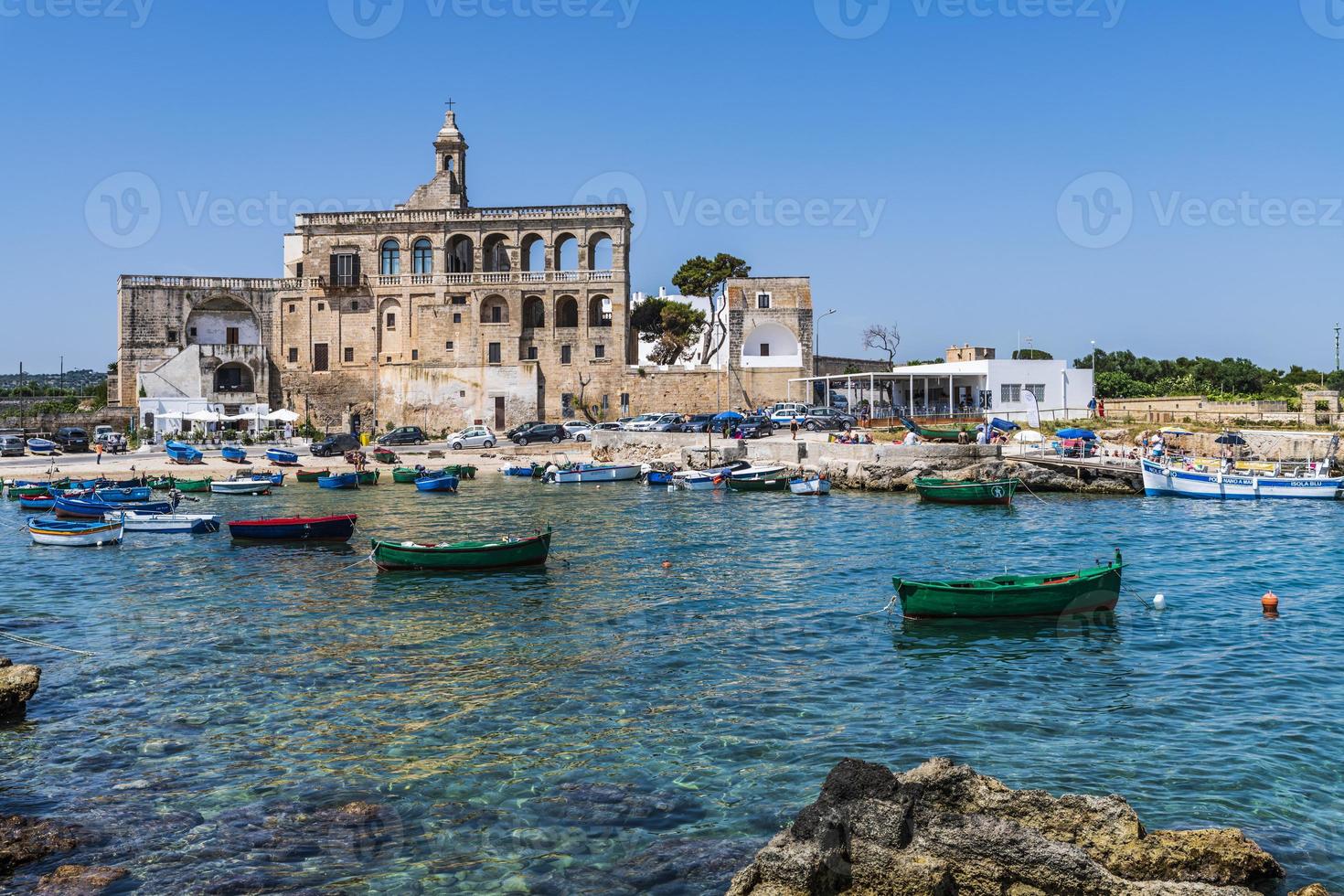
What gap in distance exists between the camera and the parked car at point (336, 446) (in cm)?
5662

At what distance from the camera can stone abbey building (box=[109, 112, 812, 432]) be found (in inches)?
2571

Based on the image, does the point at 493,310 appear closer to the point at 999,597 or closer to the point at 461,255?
the point at 461,255

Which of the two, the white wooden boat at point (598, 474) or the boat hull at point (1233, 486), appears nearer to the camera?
the boat hull at point (1233, 486)

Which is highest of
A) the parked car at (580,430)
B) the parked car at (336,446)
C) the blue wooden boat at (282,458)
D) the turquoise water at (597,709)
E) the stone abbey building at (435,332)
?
the stone abbey building at (435,332)

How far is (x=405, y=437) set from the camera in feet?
202

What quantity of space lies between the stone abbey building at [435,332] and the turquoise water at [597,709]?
3815cm

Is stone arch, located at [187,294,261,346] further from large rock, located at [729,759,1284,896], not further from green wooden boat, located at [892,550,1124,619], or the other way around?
large rock, located at [729,759,1284,896]

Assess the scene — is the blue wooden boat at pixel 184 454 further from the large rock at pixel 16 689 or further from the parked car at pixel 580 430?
the large rock at pixel 16 689

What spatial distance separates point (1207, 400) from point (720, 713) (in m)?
56.4

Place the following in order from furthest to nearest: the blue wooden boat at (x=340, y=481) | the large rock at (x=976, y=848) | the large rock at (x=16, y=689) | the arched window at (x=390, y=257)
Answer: the arched window at (x=390, y=257) < the blue wooden boat at (x=340, y=481) < the large rock at (x=16, y=689) < the large rock at (x=976, y=848)

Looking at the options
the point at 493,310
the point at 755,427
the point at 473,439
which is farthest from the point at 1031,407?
the point at 493,310

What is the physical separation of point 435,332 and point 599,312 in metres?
10.3

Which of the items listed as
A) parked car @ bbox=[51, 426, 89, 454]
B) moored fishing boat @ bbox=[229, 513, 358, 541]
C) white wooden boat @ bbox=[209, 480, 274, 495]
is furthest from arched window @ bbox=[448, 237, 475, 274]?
moored fishing boat @ bbox=[229, 513, 358, 541]

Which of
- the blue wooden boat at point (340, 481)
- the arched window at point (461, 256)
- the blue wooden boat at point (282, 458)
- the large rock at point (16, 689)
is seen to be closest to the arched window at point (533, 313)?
the arched window at point (461, 256)
